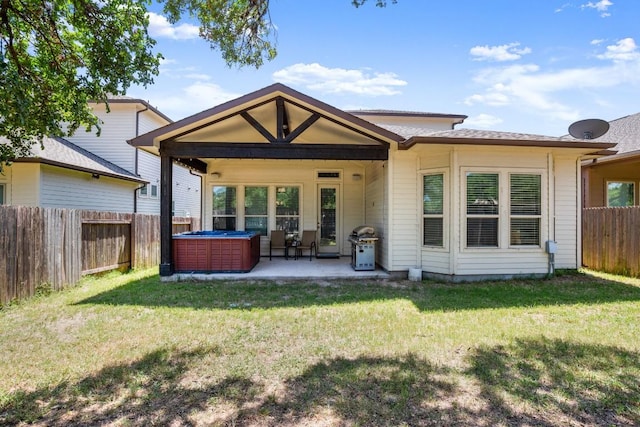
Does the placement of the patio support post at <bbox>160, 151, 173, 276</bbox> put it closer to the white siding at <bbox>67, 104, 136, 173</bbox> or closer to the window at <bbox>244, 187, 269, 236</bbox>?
the window at <bbox>244, 187, 269, 236</bbox>

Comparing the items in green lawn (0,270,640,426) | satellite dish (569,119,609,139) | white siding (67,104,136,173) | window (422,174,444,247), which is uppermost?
white siding (67,104,136,173)

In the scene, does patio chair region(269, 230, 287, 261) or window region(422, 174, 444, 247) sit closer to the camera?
window region(422, 174, 444, 247)

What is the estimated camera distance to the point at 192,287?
6676 millimetres

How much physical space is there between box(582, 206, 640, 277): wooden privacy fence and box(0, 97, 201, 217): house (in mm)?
10195

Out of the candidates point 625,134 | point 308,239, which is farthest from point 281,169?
point 625,134

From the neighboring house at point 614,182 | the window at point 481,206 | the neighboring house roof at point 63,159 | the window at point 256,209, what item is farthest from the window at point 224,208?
the neighboring house at point 614,182

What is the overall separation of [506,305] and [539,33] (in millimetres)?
7100

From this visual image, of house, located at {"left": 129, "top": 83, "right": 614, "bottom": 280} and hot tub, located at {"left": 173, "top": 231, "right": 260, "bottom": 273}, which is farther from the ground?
house, located at {"left": 129, "top": 83, "right": 614, "bottom": 280}

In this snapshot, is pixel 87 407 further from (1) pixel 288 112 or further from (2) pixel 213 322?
(1) pixel 288 112

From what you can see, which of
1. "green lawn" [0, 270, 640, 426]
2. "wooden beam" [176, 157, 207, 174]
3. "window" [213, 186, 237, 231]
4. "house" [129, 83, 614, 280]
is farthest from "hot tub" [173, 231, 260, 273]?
"window" [213, 186, 237, 231]

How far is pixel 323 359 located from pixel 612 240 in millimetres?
8110

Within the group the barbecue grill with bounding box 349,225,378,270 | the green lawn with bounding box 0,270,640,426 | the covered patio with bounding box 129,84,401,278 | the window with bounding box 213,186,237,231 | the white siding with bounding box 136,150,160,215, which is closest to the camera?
the green lawn with bounding box 0,270,640,426

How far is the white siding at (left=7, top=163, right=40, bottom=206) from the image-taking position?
348 inches

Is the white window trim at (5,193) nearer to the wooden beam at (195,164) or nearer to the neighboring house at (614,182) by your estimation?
the wooden beam at (195,164)
